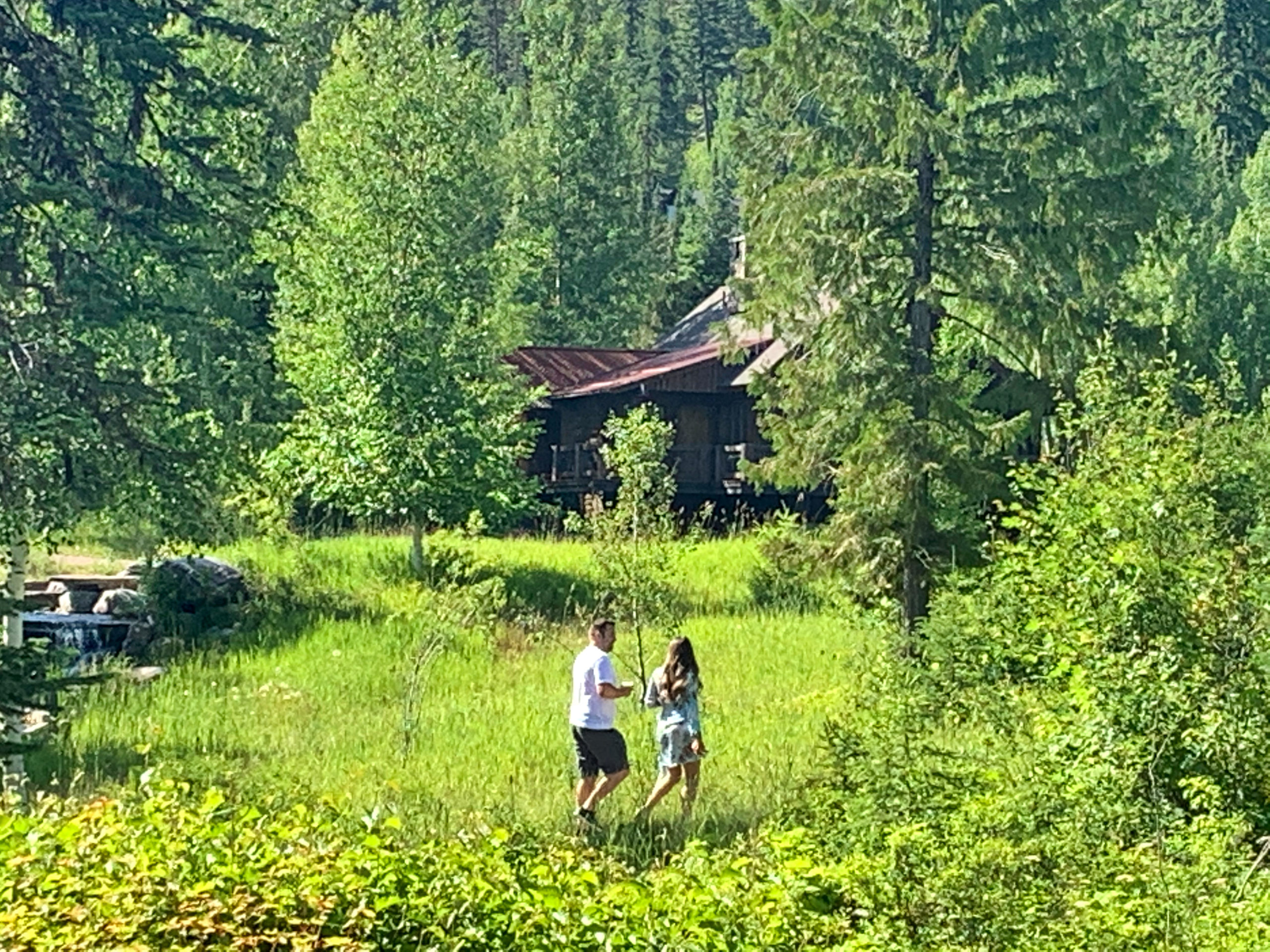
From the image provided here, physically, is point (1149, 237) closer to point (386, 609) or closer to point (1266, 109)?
point (386, 609)

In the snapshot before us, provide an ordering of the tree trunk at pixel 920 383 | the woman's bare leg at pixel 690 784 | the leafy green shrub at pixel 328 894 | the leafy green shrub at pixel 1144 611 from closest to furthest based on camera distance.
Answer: the leafy green shrub at pixel 328 894 → the leafy green shrub at pixel 1144 611 → the woman's bare leg at pixel 690 784 → the tree trunk at pixel 920 383

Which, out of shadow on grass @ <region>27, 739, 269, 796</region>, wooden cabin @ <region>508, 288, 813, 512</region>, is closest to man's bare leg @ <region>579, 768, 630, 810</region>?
shadow on grass @ <region>27, 739, 269, 796</region>

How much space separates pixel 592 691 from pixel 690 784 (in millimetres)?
1177

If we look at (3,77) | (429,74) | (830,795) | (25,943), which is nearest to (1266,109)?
(429,74)

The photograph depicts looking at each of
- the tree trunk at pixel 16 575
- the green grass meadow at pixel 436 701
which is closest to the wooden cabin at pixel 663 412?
the green grass meadow at pixel 436 701

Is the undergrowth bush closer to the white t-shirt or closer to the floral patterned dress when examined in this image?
the floral patterned dress

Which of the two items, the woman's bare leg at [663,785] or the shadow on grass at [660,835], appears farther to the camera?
the woman's bare leg at [663,785]

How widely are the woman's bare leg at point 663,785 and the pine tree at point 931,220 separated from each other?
7855 mm

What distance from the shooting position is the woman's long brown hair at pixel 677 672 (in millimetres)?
13156

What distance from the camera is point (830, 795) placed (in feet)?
33.2

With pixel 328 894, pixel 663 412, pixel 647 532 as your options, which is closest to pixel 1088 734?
pixel 328 894

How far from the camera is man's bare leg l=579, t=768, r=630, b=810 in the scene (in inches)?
508

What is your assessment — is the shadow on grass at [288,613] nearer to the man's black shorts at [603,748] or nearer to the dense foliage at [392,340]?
the dense foliage at [392,340]

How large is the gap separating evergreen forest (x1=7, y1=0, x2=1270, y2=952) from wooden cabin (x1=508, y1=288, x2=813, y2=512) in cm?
394
